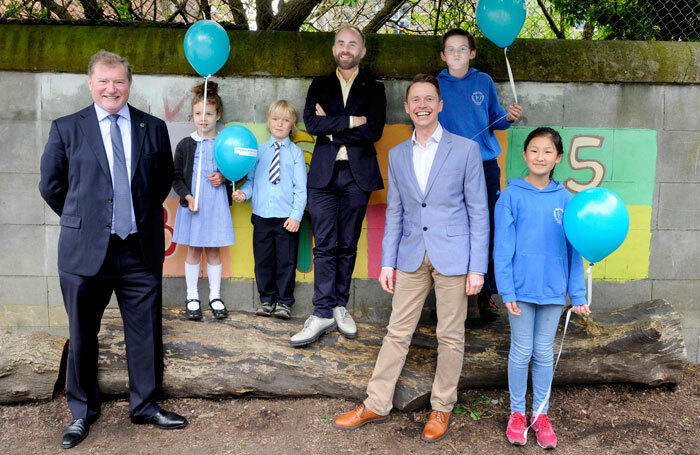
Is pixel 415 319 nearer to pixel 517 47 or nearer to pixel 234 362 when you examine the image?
pixel 234 362

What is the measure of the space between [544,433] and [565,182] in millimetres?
2165

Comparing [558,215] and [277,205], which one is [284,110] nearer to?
[277,205]

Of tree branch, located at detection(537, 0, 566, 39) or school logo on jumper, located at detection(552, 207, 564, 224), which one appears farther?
tree branch, located at detection(537, 0, 566, 39)

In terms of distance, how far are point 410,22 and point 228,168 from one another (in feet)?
8.61

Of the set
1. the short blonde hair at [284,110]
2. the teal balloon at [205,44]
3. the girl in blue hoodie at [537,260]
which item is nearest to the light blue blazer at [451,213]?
the girl in blue hoodie at [537,260]

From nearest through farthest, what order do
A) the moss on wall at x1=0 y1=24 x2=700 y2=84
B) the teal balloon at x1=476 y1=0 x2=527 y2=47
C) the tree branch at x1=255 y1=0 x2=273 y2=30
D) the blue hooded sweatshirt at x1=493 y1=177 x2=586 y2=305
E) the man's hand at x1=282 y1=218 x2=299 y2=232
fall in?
1. the blue hooded sweatshirt at x1=493 y1=177 x2=586 y2=305
2. the teal balloon at x1=476 y1=0 x2=527 y2=47
3. the man's hand at x1=282 y1=218 x2=299 y2=232
4. the moss on wall at x1=0 y1=24 x2=700 y2=84
5. the tree branch at x1=255 y1=0 x2=273 y2=30

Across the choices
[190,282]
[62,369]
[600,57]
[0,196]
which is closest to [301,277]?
[190,282]

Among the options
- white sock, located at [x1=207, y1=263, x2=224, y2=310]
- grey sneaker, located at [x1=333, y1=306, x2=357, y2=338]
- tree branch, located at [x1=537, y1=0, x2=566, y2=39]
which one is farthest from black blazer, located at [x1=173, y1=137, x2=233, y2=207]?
tree branch, located at [x1=537, y1=0, x2=566, y2=39]

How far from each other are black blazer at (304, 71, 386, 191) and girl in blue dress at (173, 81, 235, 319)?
0.82 meters

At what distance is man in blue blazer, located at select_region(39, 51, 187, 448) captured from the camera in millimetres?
3186

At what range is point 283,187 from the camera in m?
4.18

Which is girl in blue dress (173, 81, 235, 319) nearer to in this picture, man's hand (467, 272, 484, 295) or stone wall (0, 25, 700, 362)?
stone wall (0, 25, 700, 362)

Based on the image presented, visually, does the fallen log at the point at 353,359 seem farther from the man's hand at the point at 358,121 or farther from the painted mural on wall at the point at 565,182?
the man's hand at the point at 358,121

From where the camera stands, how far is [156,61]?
4.38m
